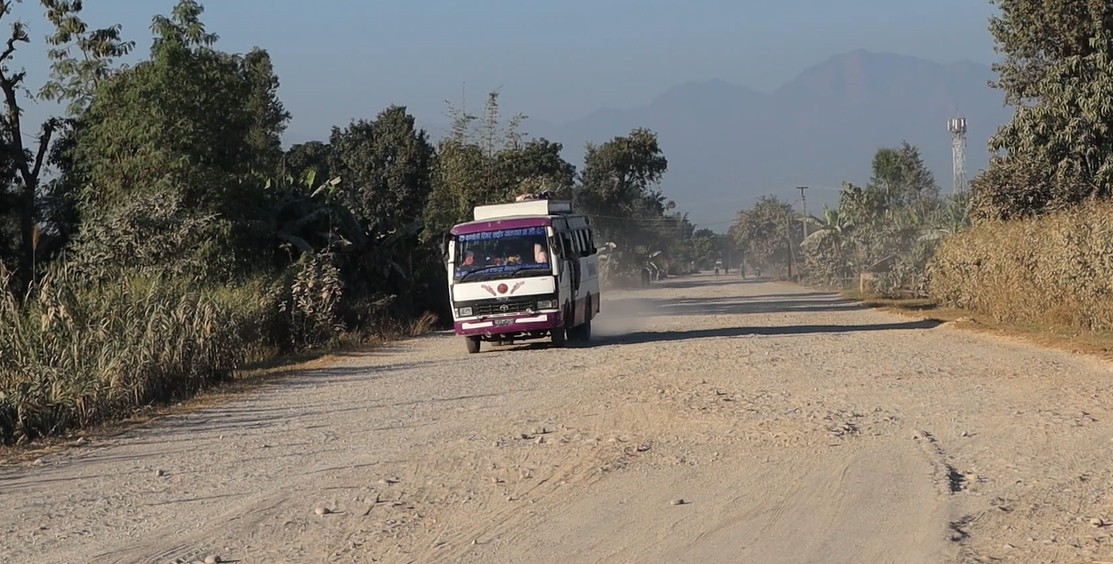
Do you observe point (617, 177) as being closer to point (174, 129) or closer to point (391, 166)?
point (391, 166)

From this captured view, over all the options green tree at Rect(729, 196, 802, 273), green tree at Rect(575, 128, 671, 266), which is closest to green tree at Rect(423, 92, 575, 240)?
green tree at Rect(575, 128, 671, 266)

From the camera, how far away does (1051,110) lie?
3534cm

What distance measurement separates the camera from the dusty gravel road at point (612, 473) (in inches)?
328

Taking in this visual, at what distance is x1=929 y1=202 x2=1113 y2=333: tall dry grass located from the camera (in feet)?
83.9

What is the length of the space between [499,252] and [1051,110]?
17992mm

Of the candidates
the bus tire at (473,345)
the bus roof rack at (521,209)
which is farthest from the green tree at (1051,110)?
the bus tire at (473,345)

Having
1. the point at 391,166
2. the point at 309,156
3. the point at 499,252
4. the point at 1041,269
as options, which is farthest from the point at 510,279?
the point at 309,156

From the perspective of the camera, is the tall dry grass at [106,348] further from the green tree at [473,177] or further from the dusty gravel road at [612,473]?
the green tree at [473,177]

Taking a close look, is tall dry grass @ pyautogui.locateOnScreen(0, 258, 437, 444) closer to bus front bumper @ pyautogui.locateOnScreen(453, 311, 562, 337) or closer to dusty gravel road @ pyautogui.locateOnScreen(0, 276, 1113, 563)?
dusty gravel road @ pyautogui.locateOnScreen(0, 276, 1113, 563)

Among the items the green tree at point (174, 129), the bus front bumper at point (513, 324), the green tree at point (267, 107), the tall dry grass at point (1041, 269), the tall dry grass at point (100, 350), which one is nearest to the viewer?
the tall dry grass at point (100, 350)

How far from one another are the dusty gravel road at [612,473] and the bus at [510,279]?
16.2ft

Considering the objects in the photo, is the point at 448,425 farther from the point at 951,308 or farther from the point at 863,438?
the point at 951,308

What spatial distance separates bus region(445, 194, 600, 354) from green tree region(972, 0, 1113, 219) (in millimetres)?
15861

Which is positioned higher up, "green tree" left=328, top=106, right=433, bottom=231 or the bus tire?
"green tree" left=328, top=106, right=433, bottom=231
